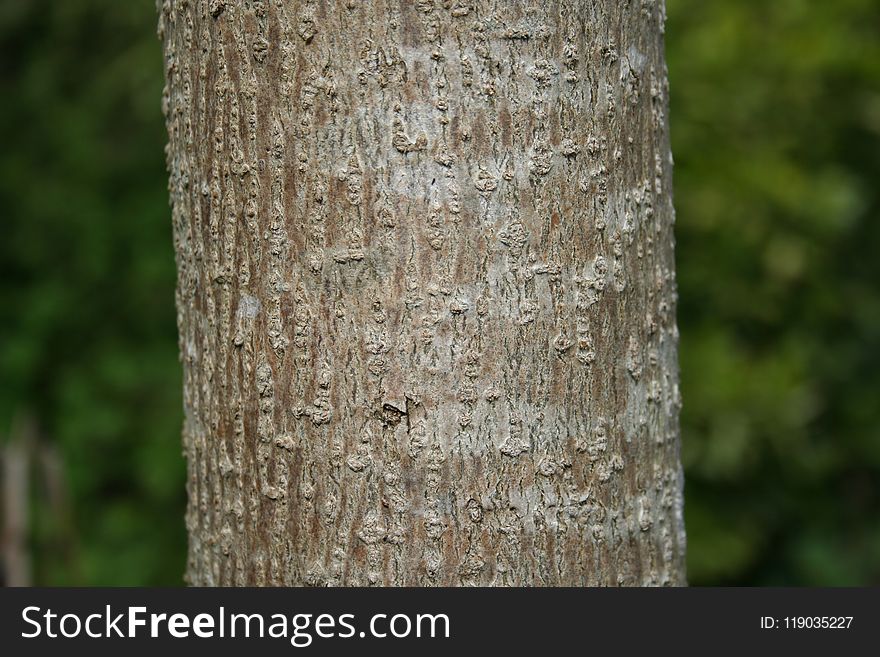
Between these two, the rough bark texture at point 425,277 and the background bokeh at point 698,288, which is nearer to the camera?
the rough bark texture at point 425,277

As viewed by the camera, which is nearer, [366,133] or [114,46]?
[366,133]

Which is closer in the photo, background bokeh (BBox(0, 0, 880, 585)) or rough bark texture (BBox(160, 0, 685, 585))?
rough bark texture (BBox(160, 0, 685, 585))

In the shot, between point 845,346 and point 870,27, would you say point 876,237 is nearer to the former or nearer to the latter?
point 845,346

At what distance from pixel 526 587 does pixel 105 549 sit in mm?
3000

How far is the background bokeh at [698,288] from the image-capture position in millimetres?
3326

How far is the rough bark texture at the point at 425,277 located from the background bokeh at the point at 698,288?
2338 mm

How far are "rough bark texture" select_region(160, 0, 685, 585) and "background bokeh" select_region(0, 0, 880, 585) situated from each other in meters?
2.34

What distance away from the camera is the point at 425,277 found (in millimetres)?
960

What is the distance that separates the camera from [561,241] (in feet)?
3.23

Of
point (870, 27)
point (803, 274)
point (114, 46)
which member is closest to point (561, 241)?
point (803, 274)

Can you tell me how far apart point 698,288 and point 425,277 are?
8.64 ft

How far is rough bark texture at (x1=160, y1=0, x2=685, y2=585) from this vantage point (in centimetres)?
95

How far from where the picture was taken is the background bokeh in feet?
10.9

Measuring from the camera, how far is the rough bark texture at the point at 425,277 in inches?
37.3
